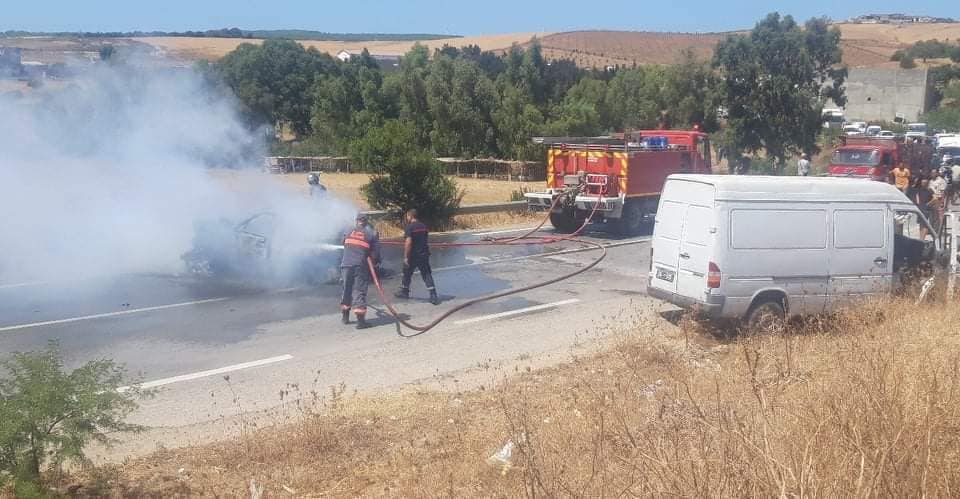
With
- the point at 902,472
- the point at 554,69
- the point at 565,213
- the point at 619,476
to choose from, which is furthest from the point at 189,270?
the point at 554,69

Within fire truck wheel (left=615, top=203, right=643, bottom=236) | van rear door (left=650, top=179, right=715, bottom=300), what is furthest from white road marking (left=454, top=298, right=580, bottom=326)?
fire truck wheel (left=615, top=203, right=643, bottom=236)

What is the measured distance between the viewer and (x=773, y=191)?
9.99m

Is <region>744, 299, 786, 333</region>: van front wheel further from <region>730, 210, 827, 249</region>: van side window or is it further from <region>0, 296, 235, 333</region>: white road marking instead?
<region>0, 296, 235, 333</region>: white road marking

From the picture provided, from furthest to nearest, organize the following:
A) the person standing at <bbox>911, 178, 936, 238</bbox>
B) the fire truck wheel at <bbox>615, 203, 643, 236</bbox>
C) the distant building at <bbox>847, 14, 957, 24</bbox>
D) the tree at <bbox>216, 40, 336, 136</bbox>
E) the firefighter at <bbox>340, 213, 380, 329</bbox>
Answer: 1. the distant building at <bbox>847, 14, 957, 24</bbox>
2. the tree at <bbox>216, 40, 336, 136</bbox>
3. the person standing at <bbox>911, 178, 936, 238</bbox>
4. the fire truck wheel at <bbox>615, 203, 643, 236</bbox>
5. the firefighter at <bbox>340, 213, 380, 329</bbox>

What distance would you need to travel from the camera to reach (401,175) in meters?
19.3

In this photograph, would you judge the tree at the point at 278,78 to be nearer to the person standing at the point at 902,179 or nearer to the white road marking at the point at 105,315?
the person standing at the point at 902,179

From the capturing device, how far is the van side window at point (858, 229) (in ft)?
33.7

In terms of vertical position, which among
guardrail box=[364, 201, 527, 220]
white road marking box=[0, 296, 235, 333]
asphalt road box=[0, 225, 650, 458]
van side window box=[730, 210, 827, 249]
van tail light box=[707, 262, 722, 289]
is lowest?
asphalt road box=[0, 225, 650, 458]

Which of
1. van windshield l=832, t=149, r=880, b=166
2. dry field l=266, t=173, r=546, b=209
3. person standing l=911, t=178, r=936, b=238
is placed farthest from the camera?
dry field l=266, t=173, r=546, b=209

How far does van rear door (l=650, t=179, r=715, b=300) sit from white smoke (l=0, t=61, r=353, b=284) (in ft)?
20.3

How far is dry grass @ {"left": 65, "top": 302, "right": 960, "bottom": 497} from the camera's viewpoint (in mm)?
3912

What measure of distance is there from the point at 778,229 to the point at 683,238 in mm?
1166

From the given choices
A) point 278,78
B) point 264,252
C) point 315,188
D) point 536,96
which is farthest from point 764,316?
point 278,78

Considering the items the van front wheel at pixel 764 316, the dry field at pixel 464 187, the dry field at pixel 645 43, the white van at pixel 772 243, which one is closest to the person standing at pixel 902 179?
the dry field at pixel 464 187
